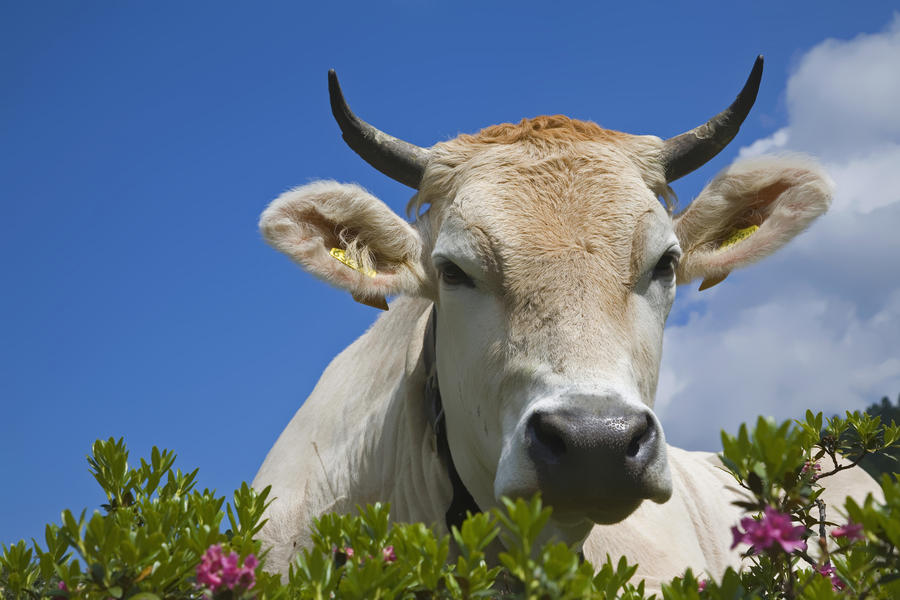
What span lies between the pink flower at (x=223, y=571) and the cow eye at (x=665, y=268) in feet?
8.28

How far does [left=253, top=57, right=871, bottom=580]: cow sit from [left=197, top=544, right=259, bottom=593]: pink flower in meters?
1.22

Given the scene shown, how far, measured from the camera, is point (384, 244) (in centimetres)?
416

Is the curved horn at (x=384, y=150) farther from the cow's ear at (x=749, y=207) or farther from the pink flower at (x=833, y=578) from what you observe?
the pink flower at (x=833, y=578)

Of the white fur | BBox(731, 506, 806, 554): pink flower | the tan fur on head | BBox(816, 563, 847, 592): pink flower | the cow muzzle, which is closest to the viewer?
BBox(731, 506, 806, 554): pink flower

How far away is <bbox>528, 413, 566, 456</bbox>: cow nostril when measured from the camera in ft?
8.54

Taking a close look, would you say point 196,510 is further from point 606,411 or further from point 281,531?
point 281,531

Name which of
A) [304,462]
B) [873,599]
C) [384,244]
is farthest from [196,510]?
[304,462]

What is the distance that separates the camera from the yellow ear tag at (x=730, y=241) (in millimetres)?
4613

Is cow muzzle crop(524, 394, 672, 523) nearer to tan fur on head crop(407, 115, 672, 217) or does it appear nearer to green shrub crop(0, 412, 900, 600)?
green shrub crop(0, 412, 900, 600)

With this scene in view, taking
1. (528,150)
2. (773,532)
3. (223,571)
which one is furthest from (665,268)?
(223,571)

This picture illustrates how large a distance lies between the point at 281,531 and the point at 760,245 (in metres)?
3.16

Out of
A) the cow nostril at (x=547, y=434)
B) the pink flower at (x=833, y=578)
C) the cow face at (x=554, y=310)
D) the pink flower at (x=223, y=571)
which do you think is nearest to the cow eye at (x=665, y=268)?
the cow face at (x=554, y=310)

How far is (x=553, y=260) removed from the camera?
10.6ft

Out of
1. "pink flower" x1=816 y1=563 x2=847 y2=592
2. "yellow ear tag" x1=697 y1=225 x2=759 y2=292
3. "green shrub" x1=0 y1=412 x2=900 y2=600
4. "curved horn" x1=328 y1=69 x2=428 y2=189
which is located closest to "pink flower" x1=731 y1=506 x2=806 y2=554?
"green shrub" x1=0 y1=412 x2=900 y2=600
